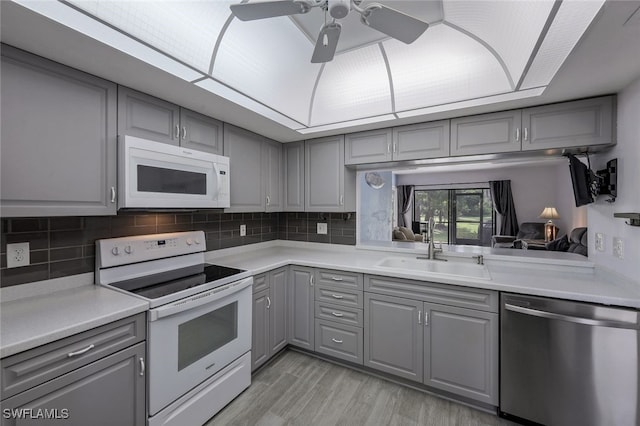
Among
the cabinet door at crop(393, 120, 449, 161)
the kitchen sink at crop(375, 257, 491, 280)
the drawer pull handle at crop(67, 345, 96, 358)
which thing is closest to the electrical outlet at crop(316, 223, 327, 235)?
the kitchen sink at crop(375, 257, 491, 280)

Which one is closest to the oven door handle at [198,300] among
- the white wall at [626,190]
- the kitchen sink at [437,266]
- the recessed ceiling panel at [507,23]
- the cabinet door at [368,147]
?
the kitchen sink at [437,266]

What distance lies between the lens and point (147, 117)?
5.74ft

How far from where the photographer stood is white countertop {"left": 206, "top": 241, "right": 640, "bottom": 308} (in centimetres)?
159

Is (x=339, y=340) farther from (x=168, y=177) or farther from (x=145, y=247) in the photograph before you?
(x=168, y=177)

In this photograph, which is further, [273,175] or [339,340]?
[273,175]

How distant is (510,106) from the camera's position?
6.41 ft

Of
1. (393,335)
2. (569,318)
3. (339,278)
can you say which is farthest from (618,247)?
(339,278)

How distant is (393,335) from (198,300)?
1.47 meters

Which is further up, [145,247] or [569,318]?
[145,247]

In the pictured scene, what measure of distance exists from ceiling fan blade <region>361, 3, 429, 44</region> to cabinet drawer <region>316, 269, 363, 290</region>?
5.54 ft

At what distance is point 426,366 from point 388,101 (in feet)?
6.79

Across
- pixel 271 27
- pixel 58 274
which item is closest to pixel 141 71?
pixel 271 27

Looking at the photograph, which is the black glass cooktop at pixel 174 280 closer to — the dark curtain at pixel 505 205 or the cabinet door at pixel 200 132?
the cabinet door at pixel 200 132

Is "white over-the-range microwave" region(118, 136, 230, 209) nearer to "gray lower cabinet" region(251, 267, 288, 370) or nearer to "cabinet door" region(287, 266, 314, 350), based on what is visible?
"gray lower cabinet" region(251, 267, 288, 370)
